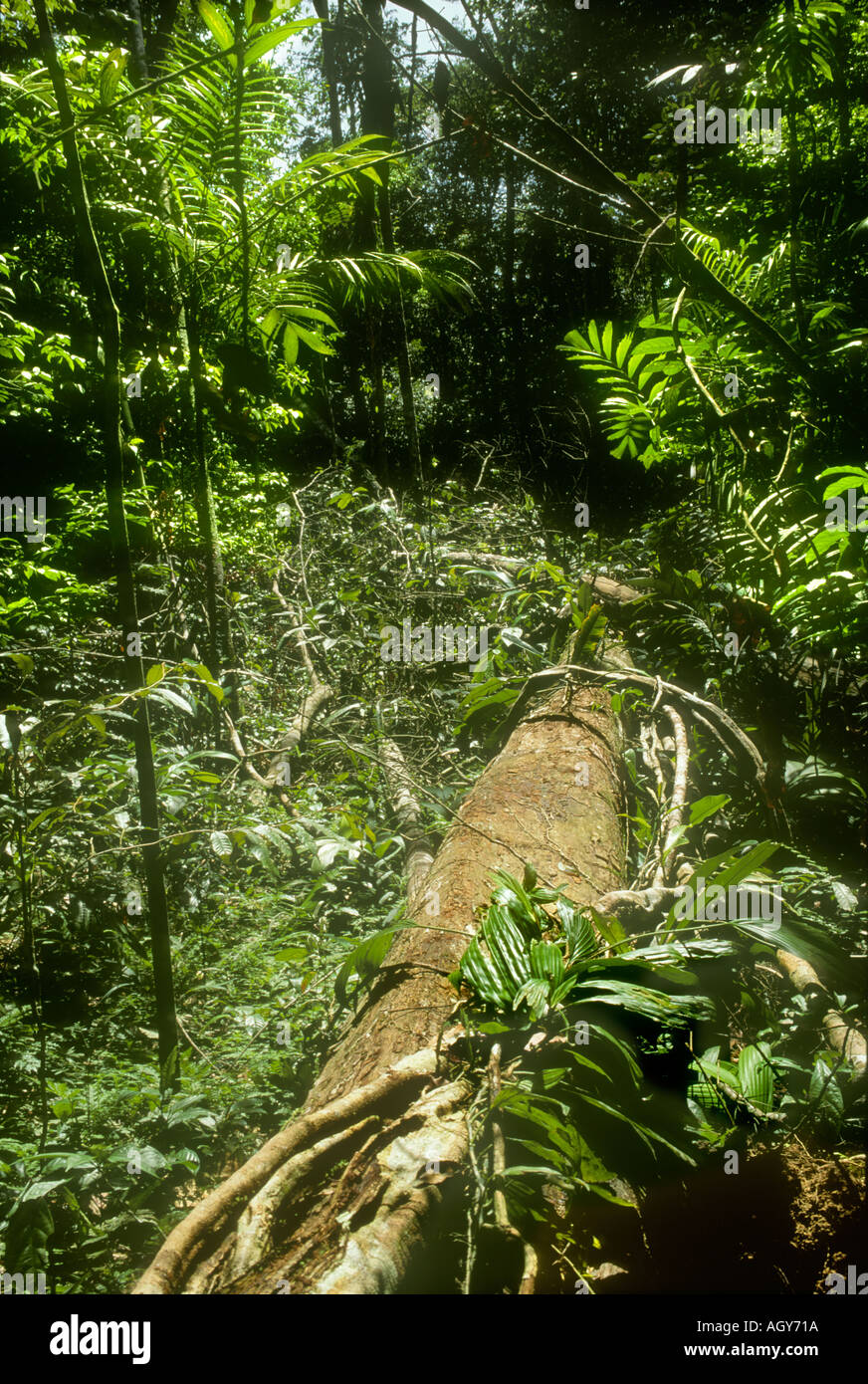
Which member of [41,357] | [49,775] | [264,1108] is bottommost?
[264,1108]

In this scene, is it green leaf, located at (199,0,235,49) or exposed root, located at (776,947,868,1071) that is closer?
exposed root, located at (776,947,868,1071)

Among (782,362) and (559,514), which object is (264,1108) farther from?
(559,514)

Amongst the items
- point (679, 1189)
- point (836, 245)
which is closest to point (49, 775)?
point (679, 1189)

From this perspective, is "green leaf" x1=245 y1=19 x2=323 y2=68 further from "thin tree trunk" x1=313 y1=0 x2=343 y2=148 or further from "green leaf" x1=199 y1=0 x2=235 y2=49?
"thin tree trunk" x1=313 y1=0 x2=343 y2=148

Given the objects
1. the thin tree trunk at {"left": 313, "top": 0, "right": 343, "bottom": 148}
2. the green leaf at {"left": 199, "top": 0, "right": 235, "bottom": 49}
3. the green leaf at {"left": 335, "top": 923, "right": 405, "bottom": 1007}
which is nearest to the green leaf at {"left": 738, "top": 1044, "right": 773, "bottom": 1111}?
the green leaf at {"left": 335, "top": 923, "right": 405, "bottom": 1007}

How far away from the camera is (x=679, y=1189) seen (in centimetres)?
119

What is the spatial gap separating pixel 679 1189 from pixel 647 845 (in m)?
1.11

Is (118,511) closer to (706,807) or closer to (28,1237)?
(28,1237)

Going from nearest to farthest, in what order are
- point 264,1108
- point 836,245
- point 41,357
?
A: point 264,1108, point 836,245, point 41,357

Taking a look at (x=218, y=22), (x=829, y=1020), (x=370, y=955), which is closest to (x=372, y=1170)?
(x=370, y=955)

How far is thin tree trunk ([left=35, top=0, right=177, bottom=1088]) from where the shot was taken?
1.44 m

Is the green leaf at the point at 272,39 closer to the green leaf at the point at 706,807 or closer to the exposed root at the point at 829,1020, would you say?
the green leaf at the point at 706,807

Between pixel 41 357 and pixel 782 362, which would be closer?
pixel 782 362

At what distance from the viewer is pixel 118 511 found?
4.99 feet
